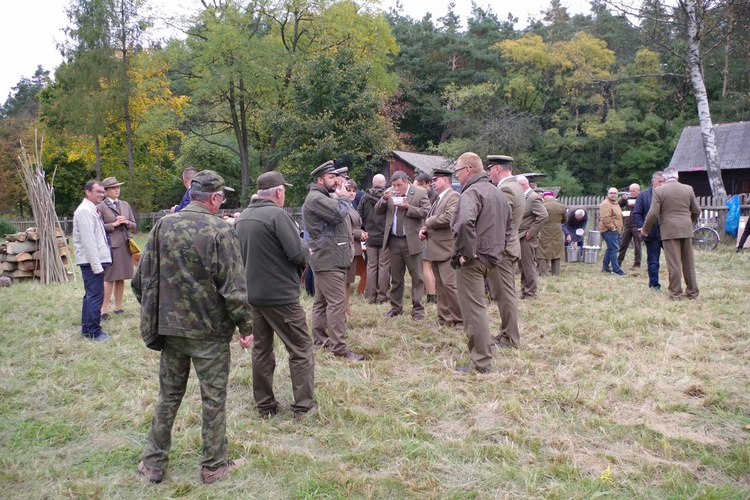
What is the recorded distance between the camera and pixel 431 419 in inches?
173

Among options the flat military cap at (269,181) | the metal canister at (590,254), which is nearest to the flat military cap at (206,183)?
the flat military cap at (269,181)

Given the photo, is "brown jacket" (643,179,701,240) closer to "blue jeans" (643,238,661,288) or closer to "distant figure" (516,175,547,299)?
"blue jeans" (643,238,661,288)

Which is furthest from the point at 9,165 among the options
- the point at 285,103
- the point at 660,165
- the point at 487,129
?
the point at 660,165

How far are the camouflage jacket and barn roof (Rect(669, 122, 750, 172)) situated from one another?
29.6 metres

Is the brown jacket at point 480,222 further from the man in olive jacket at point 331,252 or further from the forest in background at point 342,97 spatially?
the forest in background at point 342,97

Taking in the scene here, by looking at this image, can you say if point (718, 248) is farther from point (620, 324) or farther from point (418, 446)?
point (418, 446)

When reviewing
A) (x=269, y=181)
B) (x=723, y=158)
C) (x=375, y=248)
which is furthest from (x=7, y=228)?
(x=723, y=158)

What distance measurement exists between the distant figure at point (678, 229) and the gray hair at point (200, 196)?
24.6ft

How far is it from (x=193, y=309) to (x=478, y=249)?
115 inches

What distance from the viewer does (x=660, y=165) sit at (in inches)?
1350

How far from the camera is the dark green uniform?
3436mm

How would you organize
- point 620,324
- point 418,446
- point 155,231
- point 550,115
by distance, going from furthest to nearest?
point 550,115, point 620,324, point 418,446, point 155,231

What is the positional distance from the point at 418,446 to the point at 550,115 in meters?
36.5

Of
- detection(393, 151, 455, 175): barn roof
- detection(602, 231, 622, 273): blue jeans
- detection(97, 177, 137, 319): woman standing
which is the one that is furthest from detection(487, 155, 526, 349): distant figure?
detection(393, 151, 455, 175): barn roof
